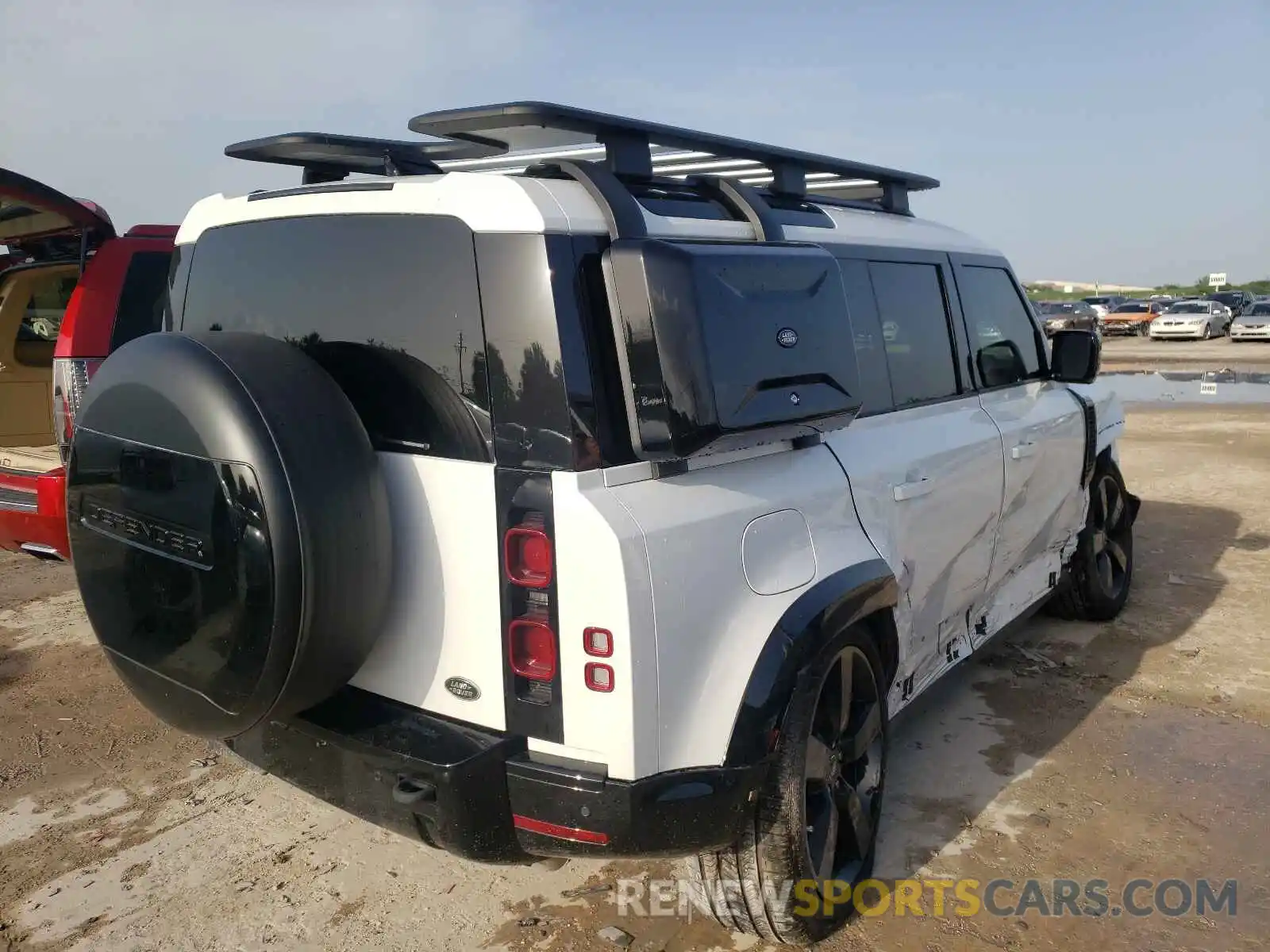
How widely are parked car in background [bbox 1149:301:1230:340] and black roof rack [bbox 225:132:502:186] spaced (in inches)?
1360

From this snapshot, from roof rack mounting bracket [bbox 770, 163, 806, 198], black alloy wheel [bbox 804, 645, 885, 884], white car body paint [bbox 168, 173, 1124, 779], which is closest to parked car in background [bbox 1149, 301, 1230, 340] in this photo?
roof rack mounting bracket [bbox 770, 163, 806, 198]

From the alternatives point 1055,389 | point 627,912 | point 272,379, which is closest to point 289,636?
point 272,379

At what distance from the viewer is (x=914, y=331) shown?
347 centimetres

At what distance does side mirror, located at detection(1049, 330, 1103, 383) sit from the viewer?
4.31 meters

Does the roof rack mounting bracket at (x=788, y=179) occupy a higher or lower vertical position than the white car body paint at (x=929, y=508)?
higher

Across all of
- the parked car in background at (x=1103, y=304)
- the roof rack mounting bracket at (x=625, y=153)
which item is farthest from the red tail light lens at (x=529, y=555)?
the parked car in background at (x=1103, y=304)

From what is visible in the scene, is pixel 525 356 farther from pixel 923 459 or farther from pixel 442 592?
pixel 923 459

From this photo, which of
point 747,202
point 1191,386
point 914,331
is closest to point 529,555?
point 747,202

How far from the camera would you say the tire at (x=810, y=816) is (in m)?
2.46

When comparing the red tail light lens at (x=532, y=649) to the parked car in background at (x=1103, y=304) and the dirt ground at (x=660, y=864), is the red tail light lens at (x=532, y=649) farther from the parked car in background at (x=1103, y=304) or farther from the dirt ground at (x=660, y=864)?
the parked car in background at (x=1103, y=304)

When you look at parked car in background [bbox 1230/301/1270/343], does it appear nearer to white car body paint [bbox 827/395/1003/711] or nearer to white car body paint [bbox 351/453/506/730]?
white car body paint [bbox 827/395/1003/711]

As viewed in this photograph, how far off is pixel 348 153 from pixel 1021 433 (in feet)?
8.93

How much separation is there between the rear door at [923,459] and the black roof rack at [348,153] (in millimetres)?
1299

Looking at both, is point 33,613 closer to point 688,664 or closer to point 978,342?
point 688,664
